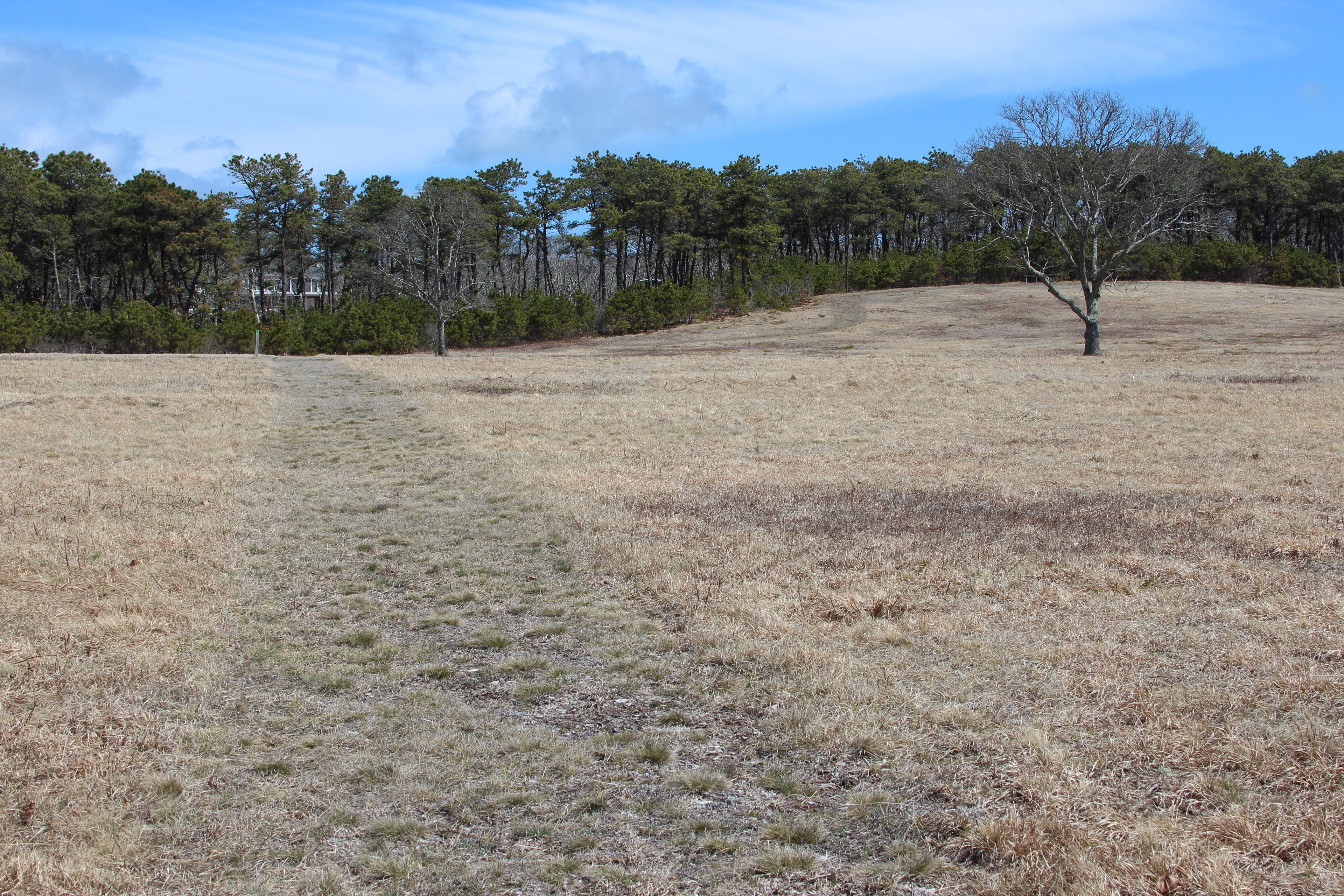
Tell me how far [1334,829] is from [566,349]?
148 ft

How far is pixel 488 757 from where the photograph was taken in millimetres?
4020

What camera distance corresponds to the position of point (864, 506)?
9.34m

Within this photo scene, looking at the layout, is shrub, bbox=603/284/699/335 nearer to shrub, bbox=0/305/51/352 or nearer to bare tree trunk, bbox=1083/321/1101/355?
bare tree trunk, bbox=1083/321/1101/355

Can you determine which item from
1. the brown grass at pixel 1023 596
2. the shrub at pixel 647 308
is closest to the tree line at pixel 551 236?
the shrub at pixel 647 308

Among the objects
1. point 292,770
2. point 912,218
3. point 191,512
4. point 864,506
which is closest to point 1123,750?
point 292,770

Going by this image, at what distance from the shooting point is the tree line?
5025cm

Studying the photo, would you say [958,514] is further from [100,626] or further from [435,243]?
[435,243]

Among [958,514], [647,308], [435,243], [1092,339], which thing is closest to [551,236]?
[647,308]

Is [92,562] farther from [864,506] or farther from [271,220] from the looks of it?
[271,220]

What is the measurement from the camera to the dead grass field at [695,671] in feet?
10.8

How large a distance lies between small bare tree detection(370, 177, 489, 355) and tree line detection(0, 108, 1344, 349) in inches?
→ 7.0

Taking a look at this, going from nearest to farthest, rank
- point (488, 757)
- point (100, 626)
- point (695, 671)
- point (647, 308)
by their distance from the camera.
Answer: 1. point (488, 757)
2. point (695, 671)
3. point (100, 626)
4. point (647, 308)

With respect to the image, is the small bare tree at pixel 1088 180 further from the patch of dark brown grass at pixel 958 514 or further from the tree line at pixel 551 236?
the patch of dark brown grass at pixel 958 514

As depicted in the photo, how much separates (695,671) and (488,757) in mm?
1376
